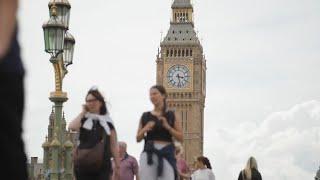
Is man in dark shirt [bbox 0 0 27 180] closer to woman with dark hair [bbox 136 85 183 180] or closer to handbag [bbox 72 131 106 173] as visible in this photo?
handbag [bbox 72 131 106 173]

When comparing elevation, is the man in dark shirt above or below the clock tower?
below

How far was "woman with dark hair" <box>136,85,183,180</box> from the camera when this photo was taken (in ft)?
29.5

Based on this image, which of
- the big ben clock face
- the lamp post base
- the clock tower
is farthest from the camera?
the clock tower

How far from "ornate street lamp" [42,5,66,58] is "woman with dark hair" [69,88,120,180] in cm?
654

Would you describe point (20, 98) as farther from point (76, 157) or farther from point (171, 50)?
point (171, 50)

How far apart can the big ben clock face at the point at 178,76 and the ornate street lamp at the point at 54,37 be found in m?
94.4

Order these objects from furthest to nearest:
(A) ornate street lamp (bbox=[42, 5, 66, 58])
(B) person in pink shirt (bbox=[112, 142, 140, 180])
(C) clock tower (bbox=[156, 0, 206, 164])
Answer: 1. (C) clock tower (bbox=[156, 0, 206, 164])
2. (A) ornate street lamp (bbox=[42, 5, 66, 58])
3. (B) person in pink shirt (bbox=[112, 142, 140, 180])

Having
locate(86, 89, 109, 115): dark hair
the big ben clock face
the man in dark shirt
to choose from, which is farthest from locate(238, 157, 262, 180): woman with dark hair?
the big ben clock face

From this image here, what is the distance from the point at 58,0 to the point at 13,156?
12858mm

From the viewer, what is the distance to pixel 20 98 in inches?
134

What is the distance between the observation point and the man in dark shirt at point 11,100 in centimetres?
321

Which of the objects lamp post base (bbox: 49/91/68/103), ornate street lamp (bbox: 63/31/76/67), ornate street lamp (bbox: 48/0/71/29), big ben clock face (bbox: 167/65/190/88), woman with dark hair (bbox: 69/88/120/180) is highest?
big ben clock face (bbox: 167/65/190/88)

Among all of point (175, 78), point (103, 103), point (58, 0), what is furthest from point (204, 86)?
point (103, 103)

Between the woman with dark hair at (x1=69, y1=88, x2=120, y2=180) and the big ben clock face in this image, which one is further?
the big ben clock face
